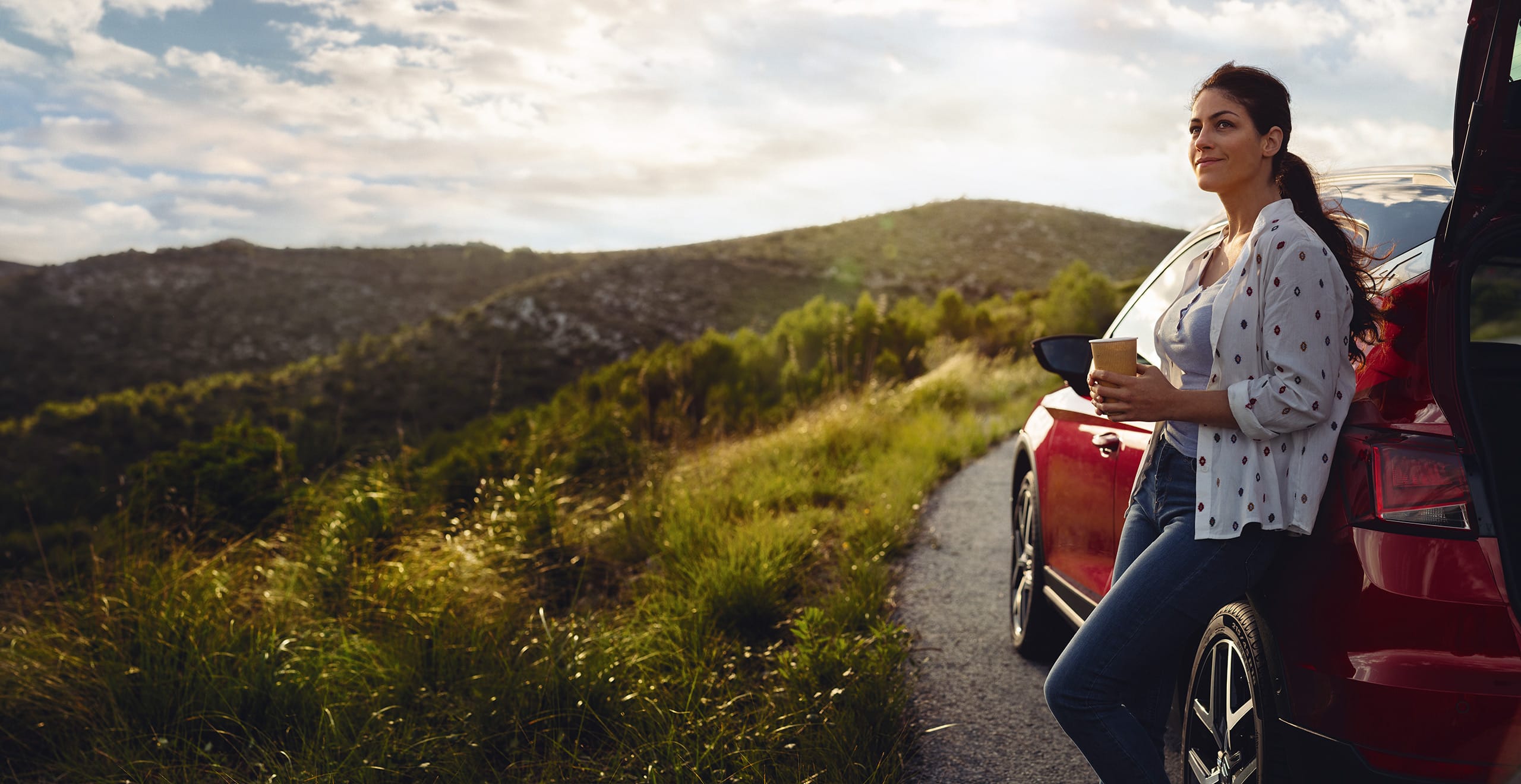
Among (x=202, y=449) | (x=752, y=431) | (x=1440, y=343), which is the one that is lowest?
(x=752, y=431)

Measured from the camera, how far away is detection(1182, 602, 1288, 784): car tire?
1.81 m

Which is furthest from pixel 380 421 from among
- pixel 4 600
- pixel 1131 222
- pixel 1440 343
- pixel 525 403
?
pixel 1131 222

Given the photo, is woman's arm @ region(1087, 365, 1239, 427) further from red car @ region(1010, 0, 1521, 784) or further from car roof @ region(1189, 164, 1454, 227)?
car roof @ region(1189, 164, 1454, 227)

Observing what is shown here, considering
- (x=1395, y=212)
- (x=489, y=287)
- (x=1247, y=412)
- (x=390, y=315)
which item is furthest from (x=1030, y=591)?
(x=489, y=287)

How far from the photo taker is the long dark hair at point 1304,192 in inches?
70.8

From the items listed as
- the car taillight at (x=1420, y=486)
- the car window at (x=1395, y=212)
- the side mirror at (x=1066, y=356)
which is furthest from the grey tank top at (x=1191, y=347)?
the side mirror at (x=1066, y=356)

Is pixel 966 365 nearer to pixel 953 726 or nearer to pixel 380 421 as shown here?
pixel 953 726

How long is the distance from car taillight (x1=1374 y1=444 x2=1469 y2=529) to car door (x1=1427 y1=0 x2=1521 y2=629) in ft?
0.07

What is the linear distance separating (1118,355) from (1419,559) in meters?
0.63

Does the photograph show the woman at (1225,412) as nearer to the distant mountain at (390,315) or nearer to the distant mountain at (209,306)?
the distant mountain at (390,315)

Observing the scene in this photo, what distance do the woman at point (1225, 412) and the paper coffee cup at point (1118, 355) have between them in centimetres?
4

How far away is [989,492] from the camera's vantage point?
293 inches

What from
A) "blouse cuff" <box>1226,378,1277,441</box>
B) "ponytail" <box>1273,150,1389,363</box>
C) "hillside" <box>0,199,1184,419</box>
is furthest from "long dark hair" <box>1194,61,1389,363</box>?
"hillside" <box>0,199,1184,419</box>

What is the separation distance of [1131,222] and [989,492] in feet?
228
